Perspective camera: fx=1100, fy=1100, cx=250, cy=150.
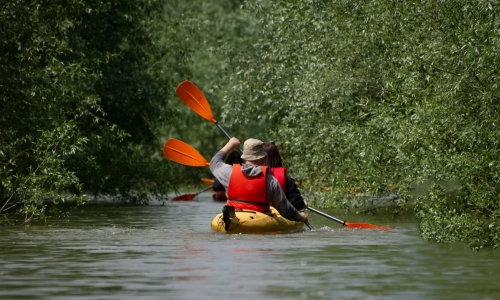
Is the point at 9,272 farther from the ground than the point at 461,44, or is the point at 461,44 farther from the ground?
the point at 461,44

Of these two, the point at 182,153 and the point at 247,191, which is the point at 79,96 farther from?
the point at 247,191

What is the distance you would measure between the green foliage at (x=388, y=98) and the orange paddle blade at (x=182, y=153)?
2476 millimetres

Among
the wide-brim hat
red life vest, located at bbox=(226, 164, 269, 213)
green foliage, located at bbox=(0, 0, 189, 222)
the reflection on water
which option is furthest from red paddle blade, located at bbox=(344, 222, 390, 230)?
green foliage, located at bbox=(0, 0, 189, 222)

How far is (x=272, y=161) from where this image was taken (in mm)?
15039

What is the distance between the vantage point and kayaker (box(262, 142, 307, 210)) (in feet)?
48.7

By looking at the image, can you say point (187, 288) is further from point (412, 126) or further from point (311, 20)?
point (311, 20)

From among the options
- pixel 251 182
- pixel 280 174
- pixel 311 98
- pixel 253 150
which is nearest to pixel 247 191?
pixel 251 182

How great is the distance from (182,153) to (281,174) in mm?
2503

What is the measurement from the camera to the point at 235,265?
10.5 meters

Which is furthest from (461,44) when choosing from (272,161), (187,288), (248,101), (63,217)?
(248,101)

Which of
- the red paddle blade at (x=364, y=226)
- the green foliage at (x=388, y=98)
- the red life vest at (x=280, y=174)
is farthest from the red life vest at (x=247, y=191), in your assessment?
the green foliage at (x=388, y=98)

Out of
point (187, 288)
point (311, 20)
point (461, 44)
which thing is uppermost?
point (311, 20)

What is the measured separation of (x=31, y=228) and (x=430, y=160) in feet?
19.6

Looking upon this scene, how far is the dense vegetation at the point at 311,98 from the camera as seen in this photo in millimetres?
13281
